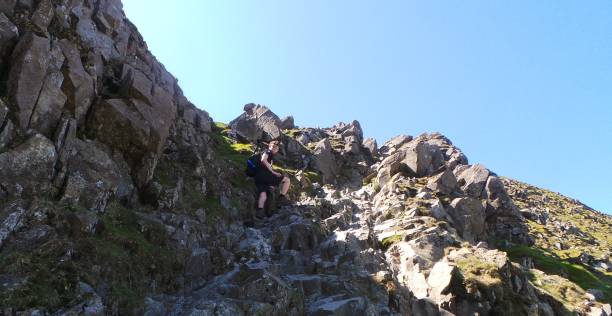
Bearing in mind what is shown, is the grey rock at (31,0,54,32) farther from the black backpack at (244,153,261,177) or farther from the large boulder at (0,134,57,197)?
the black backpack at (244,153,261,177)

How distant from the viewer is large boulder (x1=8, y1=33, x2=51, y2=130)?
16.8 m

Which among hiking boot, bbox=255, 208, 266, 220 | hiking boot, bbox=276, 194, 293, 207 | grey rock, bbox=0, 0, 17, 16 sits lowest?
hiking boot, bbox=255, 208, 266, 220

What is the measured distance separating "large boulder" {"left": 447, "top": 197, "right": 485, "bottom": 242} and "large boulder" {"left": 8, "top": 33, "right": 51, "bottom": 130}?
31617mm

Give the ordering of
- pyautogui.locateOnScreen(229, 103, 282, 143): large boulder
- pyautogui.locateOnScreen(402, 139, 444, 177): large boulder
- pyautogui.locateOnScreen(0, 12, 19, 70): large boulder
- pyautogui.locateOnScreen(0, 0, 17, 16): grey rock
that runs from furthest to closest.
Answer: pyautogui.locateOnScreen(229, 103, 282, 143): large boulder, pyautogui.locateOnScreen(402, 139, 444, 177): large boulder, pyautogui.locateOnScreen(0, 0, 17, 16): grey rock, pyautogui.locateOnScreen(0, 12, 19, 70): large boulder

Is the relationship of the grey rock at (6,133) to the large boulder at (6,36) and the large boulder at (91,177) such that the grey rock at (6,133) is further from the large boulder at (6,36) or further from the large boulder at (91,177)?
the large boulder at (6,36)

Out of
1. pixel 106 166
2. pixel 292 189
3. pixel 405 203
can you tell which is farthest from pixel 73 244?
pixel 405 203

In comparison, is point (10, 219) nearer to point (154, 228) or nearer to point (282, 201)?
point (154, 228)

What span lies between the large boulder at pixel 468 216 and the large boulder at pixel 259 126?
28.3 m

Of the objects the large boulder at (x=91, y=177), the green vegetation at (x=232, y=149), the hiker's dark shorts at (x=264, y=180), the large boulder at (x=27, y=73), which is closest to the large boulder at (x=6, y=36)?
the large boulder at (x=27, y=73)

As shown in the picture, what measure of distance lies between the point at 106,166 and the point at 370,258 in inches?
540

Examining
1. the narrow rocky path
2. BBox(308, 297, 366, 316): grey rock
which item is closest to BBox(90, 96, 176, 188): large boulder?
the narrow rocky path

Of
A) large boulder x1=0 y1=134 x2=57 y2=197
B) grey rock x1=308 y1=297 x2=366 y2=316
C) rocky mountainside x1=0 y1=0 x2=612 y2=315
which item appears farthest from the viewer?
grey rock x1=308 y1=297 x2=366 y2=316

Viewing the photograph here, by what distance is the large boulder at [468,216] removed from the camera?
3825 centimetres

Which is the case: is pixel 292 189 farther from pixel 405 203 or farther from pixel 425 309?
pixel 425 309
